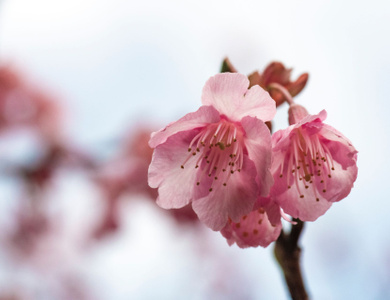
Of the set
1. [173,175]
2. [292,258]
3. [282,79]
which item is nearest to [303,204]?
[292,258]

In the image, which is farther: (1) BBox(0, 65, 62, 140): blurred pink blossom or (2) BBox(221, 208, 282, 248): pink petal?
(1) BBox(0, 65, 62, 140): blurred pink blossom

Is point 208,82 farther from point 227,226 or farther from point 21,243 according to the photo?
point 21,243

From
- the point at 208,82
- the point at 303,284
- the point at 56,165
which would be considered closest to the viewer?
the point at 208,82

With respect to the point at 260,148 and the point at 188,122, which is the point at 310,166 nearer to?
the point at 260,148

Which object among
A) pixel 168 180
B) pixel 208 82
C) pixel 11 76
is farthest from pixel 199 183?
pixel 11 76

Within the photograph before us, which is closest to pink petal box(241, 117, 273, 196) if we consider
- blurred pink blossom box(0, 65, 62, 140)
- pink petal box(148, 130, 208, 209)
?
pink petal box(148, 130, 208, 209)

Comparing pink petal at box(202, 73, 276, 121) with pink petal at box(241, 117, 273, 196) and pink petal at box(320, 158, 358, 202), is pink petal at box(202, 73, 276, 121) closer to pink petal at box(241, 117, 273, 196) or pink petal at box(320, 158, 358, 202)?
pink petal at box(241, 117, 273, 196)
